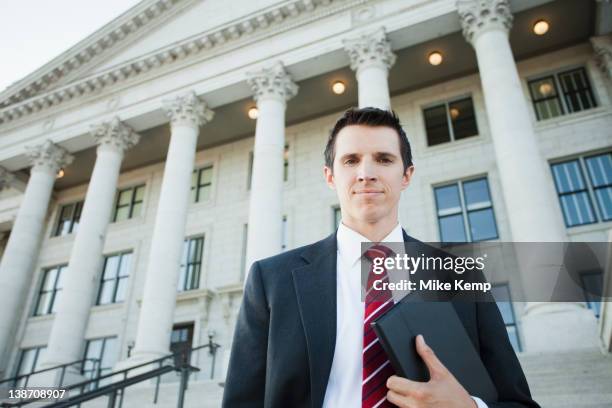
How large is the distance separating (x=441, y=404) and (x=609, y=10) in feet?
69.1

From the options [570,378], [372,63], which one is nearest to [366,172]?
[570,378]

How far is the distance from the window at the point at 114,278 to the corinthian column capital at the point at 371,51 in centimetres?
1512

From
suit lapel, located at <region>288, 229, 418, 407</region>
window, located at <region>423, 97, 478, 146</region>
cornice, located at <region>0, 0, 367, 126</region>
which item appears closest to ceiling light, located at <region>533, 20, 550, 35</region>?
window, located at <region>423, 97, 478, 146</region>

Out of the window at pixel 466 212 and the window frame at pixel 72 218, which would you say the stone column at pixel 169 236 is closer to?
the window at pixel 466 212

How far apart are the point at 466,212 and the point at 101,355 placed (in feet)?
56.6

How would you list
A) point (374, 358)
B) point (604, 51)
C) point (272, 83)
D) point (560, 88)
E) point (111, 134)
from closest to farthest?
point (374, 358) < point (604, 51) < point (272, 83) < point (560, 88) < point (111, 134)

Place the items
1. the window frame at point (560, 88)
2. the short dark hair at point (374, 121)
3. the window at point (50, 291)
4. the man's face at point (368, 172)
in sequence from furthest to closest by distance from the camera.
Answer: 1. the window at point (50, 291)
2. the window frame at point (560, 88)
3. the short dark hair at point (374, 121)
4. the man's face at point (368, 172)

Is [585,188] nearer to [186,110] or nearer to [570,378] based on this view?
[570,378]

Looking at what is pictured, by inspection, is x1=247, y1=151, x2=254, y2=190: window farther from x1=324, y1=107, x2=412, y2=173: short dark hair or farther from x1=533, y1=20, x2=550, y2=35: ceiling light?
x1=324, y1=107, x2=412, y2=173: short dark hair

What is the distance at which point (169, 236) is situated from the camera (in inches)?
711

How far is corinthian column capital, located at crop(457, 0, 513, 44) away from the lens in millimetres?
16609

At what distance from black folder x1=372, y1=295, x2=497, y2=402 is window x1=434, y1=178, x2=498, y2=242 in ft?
55.5

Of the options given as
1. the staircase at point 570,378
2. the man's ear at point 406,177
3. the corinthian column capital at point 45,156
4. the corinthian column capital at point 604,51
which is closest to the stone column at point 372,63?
the corinthian column capital at point 604,51

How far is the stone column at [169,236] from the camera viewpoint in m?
16.4
